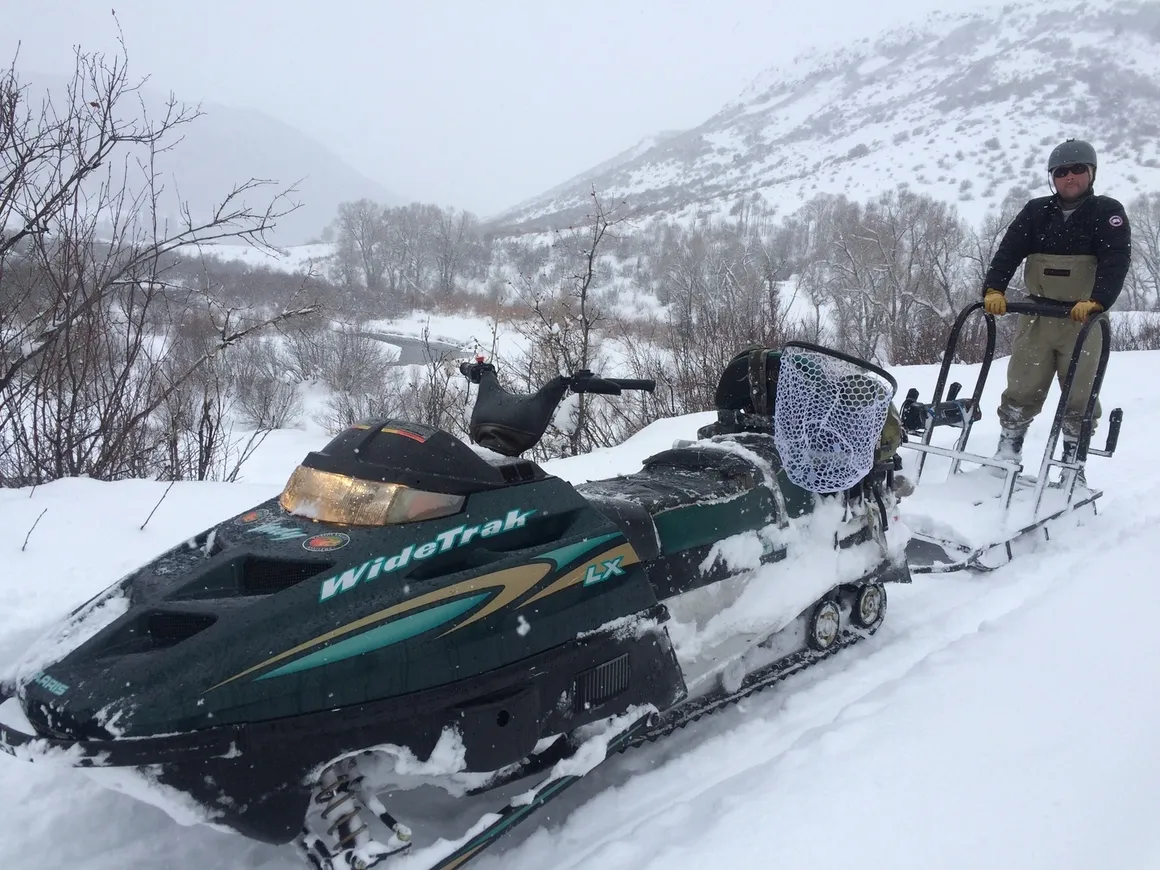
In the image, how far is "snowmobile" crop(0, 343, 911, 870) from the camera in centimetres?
142

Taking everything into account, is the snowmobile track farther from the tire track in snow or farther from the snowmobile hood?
the snowmobile hood

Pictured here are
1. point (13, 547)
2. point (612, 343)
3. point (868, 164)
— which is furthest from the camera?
point (868, 164)

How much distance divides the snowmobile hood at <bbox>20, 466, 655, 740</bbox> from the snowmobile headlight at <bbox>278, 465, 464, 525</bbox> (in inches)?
1.2

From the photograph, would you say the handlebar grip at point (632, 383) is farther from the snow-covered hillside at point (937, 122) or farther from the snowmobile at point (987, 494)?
the snow-covered hillside at point (937, 122)

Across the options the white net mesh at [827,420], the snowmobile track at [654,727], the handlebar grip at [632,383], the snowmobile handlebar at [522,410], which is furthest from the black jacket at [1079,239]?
the snowmobile handlebar at [522,410]

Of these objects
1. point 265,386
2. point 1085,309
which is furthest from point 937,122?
point 1085,309

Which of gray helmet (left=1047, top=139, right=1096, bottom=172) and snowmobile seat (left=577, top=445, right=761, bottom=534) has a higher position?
gray helmet (left=1047, top=139, right=1096, bottom=172)

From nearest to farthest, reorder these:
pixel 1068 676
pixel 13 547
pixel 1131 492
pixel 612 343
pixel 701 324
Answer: pixel 1068 676, pixel 13 547, pixel 1131 492, pixel 701 324, pixel 612 343

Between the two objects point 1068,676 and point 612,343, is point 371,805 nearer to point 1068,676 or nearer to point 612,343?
point 1068,676

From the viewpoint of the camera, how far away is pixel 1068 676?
7.94ft

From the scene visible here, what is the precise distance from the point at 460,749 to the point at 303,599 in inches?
19.8

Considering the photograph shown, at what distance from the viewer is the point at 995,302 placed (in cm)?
424

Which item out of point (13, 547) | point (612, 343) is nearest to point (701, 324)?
point (612, 343)

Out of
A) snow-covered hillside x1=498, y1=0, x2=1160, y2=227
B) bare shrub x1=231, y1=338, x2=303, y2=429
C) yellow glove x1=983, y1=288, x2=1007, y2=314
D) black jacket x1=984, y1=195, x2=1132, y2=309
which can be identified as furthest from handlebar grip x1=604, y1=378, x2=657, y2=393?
snow-covered hillside x1=498, y1=0, x2=1160, y2=227
